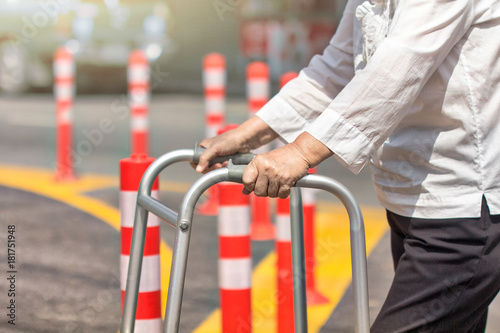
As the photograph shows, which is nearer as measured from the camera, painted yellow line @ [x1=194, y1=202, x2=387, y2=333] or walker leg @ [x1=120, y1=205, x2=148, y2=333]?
walker leg @ [x1=120, y1=205, x2=148, y2=333]

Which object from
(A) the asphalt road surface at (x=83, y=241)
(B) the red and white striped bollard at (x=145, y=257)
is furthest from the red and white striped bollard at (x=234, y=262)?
(A) the asphalt road surface at (x=83, y=241)

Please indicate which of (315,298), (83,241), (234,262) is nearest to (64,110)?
(83,241)

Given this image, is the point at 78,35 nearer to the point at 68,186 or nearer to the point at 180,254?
the point at 68,186

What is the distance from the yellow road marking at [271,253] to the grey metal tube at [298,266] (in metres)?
1.76

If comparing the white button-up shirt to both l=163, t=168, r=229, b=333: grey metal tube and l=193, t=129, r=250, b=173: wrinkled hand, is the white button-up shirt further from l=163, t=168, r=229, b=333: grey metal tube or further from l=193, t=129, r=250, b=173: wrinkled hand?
l=193, t=129, r=250, b=173: wrinkled hand

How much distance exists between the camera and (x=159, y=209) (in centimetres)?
249

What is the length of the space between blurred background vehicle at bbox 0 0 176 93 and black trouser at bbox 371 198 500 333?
42.8 feet

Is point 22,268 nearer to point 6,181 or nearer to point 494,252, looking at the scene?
point 6,181

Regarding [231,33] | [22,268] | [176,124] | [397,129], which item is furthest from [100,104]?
[397,129]

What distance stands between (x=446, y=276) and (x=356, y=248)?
0.94 ft

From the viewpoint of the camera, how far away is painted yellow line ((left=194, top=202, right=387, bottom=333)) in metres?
4.45

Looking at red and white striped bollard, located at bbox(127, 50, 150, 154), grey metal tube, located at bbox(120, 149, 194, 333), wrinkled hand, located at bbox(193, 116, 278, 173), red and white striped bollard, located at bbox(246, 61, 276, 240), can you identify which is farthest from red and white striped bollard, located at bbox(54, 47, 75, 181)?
grey metal tube, located at bbox(120, 149, 194, 333)

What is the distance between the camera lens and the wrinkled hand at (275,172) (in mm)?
2217

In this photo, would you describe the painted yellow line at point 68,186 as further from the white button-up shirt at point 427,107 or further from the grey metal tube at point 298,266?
the white button-up shirt at point 427,107
